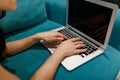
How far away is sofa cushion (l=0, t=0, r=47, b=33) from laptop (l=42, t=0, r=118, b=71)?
24cm

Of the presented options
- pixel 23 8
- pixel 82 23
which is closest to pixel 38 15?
pixel 23 8

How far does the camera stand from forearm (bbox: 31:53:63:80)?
71cm

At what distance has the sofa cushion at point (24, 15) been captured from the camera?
1.08 meters

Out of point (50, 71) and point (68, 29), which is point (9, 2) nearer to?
point (50, 71)

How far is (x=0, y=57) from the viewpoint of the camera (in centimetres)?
86

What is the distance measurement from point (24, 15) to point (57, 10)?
27cm

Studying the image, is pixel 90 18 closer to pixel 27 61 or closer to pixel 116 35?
pixel 116 35

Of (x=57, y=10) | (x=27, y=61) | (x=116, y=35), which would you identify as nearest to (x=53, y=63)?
(x=27, y=61)

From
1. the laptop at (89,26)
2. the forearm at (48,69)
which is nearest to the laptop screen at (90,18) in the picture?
the laptop at (89,26)

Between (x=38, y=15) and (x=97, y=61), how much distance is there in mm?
579

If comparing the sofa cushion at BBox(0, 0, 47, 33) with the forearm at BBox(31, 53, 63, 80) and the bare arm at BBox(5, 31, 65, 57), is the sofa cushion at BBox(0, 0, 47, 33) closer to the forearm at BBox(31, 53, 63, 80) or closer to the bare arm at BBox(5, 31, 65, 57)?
the bare arm at BBox(5, 31, 65, 57)

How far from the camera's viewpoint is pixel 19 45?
3.11ft

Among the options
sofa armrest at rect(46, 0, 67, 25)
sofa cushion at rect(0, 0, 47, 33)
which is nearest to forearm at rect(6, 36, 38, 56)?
sofa cushion at rect(0, 0, 47, 33)

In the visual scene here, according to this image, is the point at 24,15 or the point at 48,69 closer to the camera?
the point at 48,69
